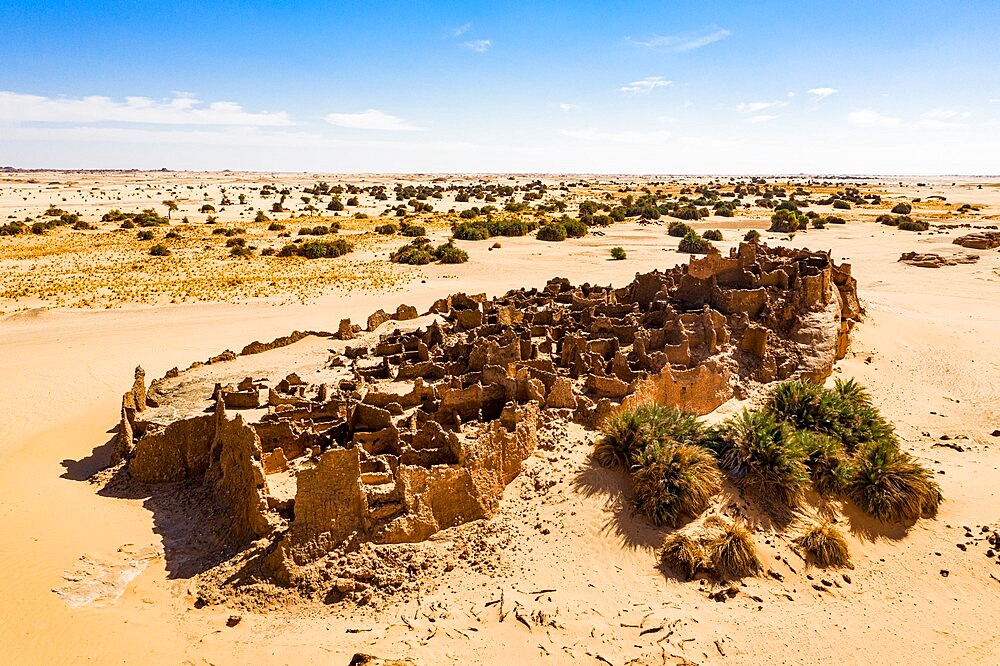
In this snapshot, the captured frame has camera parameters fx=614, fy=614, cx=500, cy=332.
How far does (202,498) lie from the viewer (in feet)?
40.2

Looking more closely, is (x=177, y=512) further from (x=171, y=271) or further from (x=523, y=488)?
(x=171, y=271)

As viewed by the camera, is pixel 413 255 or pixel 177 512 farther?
pixel 413 255

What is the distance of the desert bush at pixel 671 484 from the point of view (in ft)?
37.4

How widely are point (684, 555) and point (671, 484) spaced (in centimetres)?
147

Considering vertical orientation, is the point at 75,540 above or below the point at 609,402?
below

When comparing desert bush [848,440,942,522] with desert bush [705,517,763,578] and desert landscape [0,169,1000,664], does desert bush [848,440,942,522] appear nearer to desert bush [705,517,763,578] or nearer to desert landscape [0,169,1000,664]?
desert landscape [0,169,1000,664]

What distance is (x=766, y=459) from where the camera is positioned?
12.5 meters

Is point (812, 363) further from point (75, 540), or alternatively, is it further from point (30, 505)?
point (30, 505)

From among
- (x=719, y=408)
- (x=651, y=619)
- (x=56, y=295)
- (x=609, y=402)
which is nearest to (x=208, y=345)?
(x=56, y=295)

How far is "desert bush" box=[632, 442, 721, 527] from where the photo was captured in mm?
11398

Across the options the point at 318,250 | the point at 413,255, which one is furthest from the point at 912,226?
the point at 318,250

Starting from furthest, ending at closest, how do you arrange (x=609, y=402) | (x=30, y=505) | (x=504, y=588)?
(x=609, y=402), (x=30, y=505), (x=504, y=588)

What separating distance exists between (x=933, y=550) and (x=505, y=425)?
8.43 m

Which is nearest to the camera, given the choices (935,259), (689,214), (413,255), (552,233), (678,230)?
(935,259)
